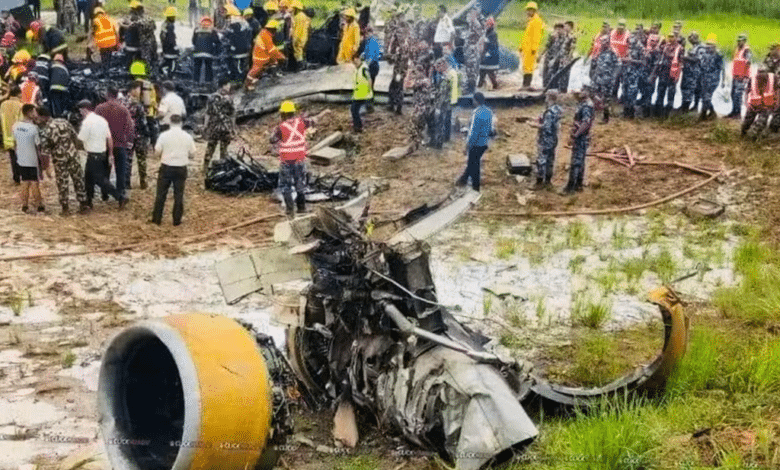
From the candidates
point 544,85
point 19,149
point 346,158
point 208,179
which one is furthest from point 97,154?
point 544,85

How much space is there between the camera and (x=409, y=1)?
25.4m

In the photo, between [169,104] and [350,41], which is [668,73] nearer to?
[350,41]

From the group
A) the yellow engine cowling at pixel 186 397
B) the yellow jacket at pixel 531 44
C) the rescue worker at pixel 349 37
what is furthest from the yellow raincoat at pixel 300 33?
the yellow engine cowling at pixel 186 397

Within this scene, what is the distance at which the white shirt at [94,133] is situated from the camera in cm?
1300

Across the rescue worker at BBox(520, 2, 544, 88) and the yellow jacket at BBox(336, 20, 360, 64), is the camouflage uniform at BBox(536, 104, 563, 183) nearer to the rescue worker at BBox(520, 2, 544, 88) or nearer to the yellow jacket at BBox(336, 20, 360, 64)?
the rescue worker at BBox(520, 2, 544, 88)

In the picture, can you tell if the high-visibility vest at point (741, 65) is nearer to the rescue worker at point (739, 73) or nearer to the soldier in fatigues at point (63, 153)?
the rescue worker at point (739, 73)

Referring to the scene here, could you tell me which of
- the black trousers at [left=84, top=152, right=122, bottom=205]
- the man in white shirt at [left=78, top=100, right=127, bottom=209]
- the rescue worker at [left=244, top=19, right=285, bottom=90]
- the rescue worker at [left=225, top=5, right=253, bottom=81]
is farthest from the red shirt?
the rescue worker at [left=225, top=5, right=253, bottom=81]

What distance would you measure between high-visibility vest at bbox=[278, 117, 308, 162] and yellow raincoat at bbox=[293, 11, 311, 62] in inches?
265

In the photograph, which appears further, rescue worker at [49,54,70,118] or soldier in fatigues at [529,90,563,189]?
rescue worker at [49,54,70,118]

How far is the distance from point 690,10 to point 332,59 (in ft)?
47.4

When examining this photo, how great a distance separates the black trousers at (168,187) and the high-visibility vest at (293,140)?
4.43 feet

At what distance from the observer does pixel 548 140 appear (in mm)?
14609

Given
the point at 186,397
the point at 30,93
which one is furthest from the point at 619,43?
the point at 186,397

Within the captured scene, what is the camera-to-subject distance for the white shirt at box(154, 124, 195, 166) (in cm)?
1243
